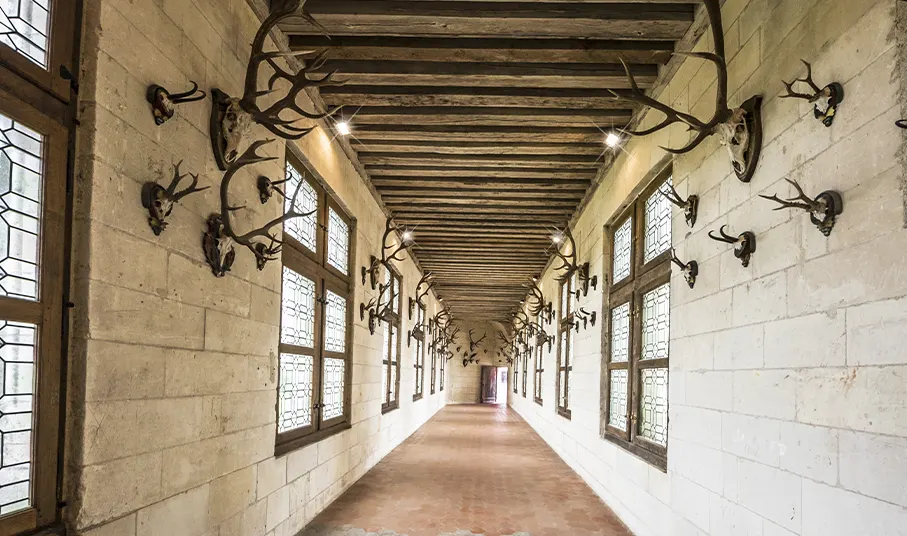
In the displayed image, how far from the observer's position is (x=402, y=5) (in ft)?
11.9

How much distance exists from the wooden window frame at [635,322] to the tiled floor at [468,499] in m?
0.73

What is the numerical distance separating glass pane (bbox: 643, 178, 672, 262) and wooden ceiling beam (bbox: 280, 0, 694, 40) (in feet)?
4.19

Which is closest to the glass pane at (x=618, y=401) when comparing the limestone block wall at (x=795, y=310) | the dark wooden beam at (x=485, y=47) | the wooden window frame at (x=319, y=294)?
the limestone block wall at (x=795, y=310)

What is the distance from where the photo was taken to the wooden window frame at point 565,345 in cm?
890

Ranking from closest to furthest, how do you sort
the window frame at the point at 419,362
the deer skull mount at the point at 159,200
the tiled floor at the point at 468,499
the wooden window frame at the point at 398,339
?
1. the deer skull mount at the point at 159,200
2. the tiled floor at the point at 468,499
3. the wooden window frame at the point at 398,339
4. the window frame at the point at 419,362

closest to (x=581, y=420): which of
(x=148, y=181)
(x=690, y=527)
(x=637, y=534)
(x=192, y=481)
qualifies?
(x=637, y=534)

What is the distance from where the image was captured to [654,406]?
474cm

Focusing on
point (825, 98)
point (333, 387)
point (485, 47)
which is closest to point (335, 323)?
point (333, 387)

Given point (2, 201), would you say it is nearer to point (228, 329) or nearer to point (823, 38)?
point (228, 329)

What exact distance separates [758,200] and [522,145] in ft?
10.7

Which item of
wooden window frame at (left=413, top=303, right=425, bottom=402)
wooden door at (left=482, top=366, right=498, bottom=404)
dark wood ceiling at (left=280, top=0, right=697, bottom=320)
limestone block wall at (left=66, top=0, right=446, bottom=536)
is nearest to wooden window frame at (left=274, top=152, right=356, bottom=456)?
limestone block wall at (left=66, top=0, right=446, bottom=536)

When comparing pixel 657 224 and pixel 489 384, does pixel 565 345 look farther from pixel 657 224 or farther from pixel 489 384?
pixel 489 384

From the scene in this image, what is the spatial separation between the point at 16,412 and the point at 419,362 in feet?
39.3

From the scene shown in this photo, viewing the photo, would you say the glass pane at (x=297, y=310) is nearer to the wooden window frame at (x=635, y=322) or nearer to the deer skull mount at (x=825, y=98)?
the wooden window frame at (x=635, y=322)
